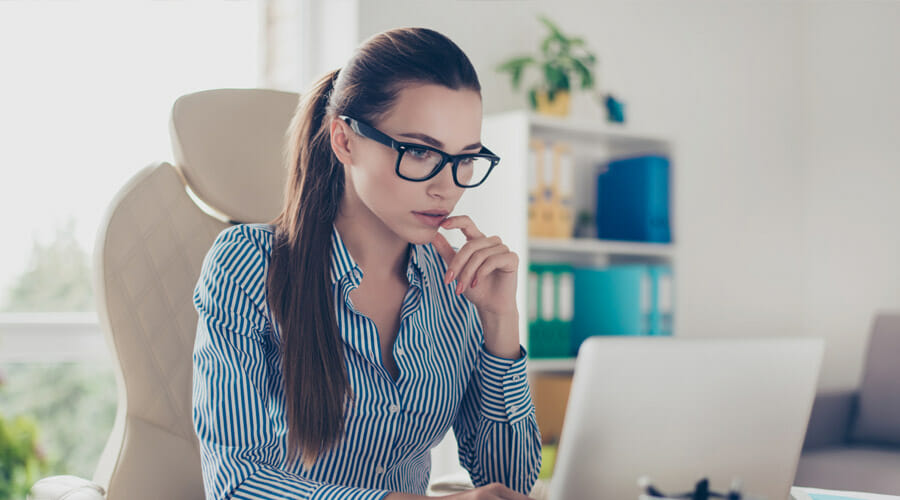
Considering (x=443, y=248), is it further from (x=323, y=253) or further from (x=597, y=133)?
(x=597, y=133)

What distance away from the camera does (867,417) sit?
298cm


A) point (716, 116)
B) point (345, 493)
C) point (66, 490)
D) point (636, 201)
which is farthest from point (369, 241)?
point (716, 116)

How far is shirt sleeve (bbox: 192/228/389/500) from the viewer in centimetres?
91

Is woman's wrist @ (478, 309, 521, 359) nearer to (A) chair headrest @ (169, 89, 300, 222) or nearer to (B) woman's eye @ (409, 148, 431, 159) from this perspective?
(B) woman's eye @ (409, 148, 431, 159)

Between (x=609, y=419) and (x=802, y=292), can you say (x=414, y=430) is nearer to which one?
(x=609, y=419)

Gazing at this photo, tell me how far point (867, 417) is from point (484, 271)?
8.18 feet

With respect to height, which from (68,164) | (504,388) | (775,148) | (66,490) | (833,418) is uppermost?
(775,148)

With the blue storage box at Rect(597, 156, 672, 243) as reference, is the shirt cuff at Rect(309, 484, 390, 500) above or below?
below

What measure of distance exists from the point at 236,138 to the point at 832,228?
11.2ft

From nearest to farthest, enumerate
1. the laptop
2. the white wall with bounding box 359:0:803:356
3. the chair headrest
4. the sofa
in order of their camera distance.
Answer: the laptop
the chair headrest
the sofa
the white wall with bounding box 359:0:803:356

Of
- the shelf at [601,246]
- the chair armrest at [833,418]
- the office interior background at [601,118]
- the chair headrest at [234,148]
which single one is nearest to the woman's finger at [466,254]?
the chair headrest at [234,148]

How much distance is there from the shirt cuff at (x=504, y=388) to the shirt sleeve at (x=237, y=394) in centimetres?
30

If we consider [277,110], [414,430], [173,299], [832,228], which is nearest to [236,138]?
[277,110]

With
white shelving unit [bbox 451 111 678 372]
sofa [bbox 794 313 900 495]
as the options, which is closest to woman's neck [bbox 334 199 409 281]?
white shelving unit [bbox 451 111 678 372]
